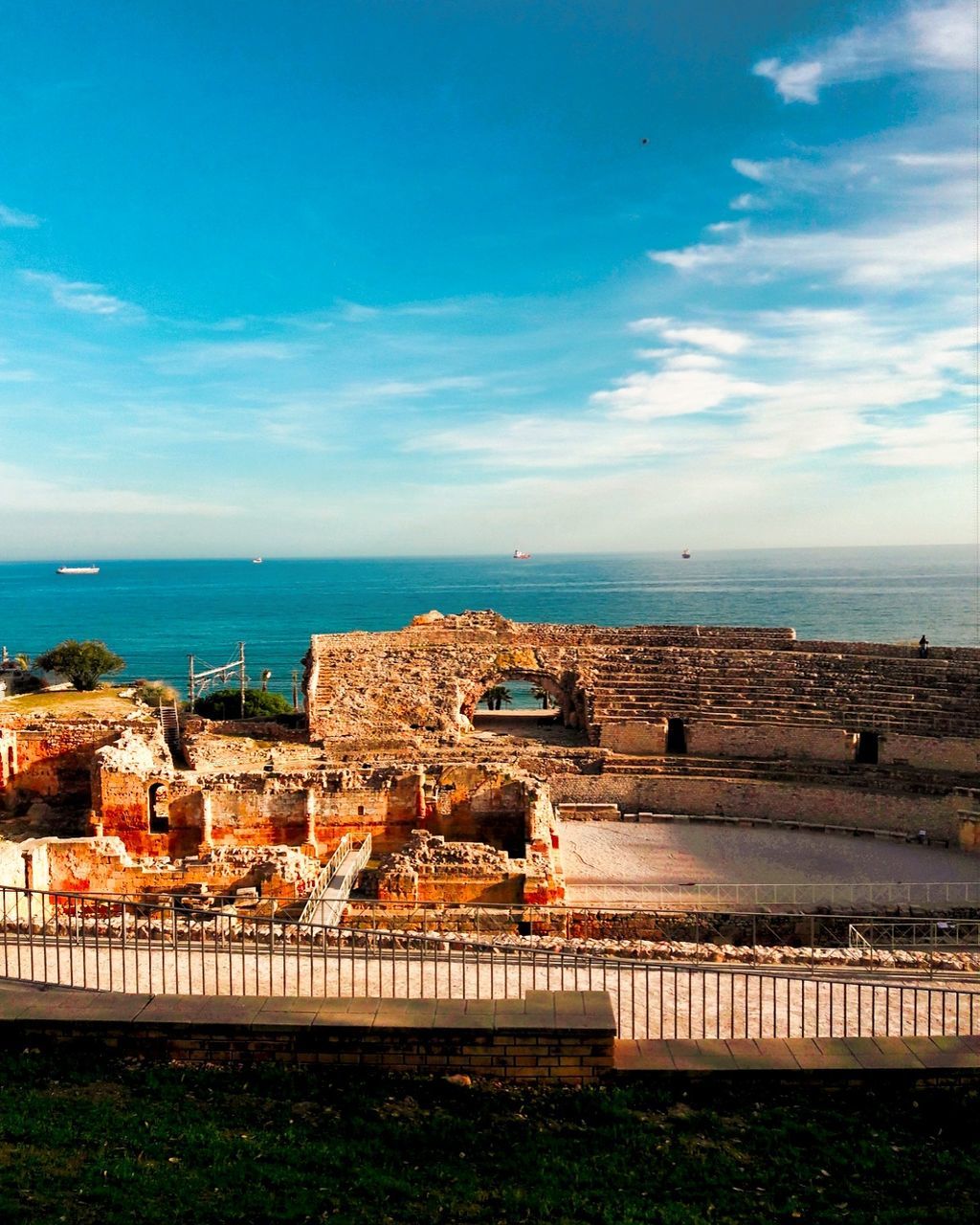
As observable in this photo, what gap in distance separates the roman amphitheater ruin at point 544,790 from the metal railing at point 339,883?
0.08m

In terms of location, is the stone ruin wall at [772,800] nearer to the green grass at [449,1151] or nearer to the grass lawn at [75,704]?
the grass lawn at [75,704]

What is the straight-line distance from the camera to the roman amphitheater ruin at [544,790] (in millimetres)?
16250

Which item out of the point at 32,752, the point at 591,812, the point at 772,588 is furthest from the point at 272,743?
the point at 772,588

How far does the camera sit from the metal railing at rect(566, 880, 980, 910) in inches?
709

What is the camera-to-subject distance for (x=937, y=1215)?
6.06 metres

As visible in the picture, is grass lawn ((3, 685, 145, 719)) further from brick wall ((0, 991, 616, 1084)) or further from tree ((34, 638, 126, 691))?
brick wall ((0, 991, 616, 1084))

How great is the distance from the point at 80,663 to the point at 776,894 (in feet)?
111

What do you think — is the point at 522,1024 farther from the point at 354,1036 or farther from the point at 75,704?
the point at 75,704

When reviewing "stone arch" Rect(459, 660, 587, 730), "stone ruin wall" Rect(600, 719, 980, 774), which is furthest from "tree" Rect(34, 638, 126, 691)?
"stone ruin wall" Rect(600, 719, 980, 774)

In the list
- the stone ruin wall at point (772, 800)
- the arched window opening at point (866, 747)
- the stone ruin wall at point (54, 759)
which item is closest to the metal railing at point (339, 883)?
the stone ruin wall at point (772, 800)

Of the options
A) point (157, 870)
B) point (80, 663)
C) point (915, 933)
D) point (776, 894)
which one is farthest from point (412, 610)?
point (915, 933)

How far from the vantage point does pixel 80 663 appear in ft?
131

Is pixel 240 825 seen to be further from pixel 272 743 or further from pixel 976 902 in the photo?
pixel 976 902

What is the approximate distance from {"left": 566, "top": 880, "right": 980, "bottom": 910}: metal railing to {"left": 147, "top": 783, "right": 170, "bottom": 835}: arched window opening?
375 inches
